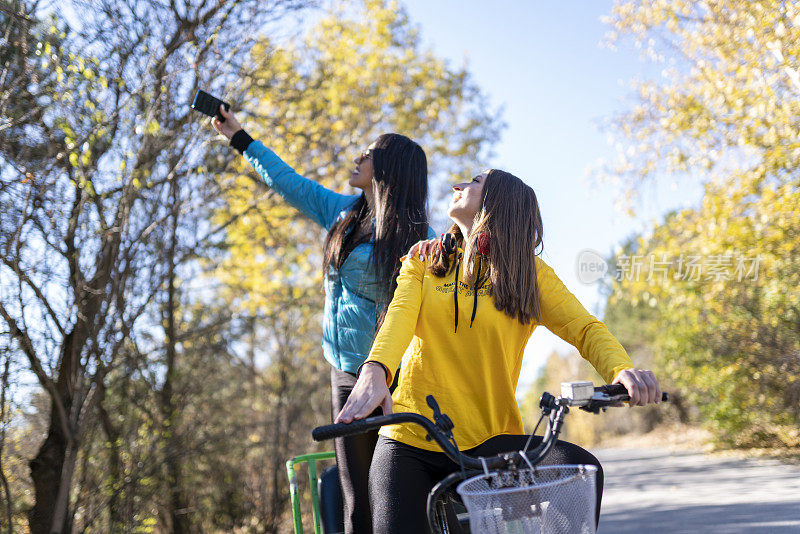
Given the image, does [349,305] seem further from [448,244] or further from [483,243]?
[483,243]

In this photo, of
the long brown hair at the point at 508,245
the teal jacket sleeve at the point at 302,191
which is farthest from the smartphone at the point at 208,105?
the long brown hair at the point at 508,245

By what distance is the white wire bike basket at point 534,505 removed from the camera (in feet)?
4.99

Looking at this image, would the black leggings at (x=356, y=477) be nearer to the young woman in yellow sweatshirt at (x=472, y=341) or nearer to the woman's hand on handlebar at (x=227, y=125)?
the young woman in yellow sweatshirt at (x=472, y=341)

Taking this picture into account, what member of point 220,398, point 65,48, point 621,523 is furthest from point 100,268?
point 621,523

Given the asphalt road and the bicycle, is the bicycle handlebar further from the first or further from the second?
the asphalt road

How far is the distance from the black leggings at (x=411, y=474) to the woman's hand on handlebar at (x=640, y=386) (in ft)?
0.77

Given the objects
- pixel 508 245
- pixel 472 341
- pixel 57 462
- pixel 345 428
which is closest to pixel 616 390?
pixel 472 341

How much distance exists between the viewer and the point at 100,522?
470 centimetres

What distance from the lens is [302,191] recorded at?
353 centimetres

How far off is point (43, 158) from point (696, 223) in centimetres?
791

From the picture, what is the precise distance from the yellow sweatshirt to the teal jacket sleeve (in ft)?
3.91

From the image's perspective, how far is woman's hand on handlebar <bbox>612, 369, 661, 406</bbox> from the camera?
6.21ft

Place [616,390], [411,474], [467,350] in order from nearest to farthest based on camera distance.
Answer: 1. [616,390]
2. [411,474]
3. [467,350]

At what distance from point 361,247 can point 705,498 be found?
5.72 m
